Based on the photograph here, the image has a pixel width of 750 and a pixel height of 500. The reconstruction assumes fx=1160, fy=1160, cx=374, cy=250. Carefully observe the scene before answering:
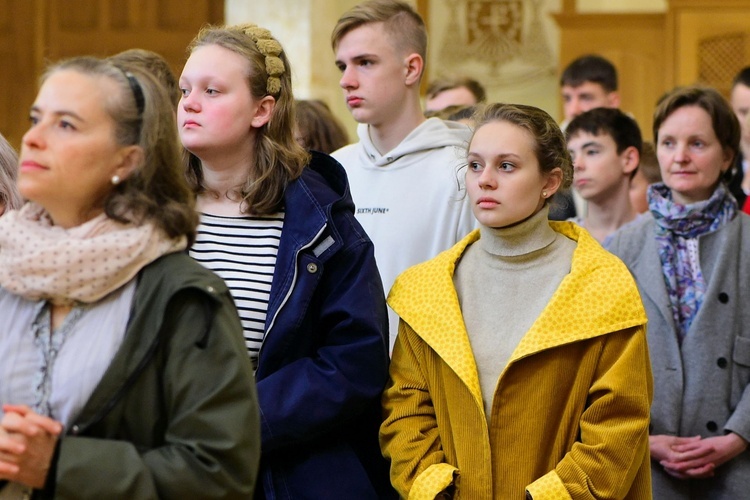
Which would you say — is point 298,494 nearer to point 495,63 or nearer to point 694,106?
point 694,106

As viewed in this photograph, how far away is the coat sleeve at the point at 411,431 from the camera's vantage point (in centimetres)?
239

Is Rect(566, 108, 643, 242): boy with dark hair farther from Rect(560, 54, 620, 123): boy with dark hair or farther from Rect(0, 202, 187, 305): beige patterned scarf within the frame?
Rect(0, 202, 187, 305): beige patterned scarf

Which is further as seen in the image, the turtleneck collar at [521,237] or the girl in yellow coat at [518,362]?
the turtleneck collar at [521,237]

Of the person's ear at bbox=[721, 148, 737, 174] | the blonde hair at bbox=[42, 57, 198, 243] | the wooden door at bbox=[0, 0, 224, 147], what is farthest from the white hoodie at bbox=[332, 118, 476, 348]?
the wooden door at bbox=[0, 0, 224, 147]

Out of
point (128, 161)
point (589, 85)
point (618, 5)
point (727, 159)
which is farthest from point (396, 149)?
point (618, 5)

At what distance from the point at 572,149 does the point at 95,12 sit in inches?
168

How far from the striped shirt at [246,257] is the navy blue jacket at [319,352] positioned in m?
0.03

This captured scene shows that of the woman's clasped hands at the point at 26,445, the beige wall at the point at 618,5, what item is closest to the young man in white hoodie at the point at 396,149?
the woman's clasped hands at the point at 26,445

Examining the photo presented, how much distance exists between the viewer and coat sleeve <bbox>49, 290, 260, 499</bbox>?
1.60 metres

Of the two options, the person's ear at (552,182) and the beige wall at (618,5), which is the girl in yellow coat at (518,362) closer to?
the person's ear at (552,182)

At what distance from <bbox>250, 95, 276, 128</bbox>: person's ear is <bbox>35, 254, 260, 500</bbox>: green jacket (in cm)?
82

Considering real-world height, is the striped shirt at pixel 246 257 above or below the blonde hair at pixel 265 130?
below

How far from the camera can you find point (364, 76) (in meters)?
3.25

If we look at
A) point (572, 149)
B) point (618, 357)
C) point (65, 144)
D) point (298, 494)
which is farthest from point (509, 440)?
point (572, 149)
